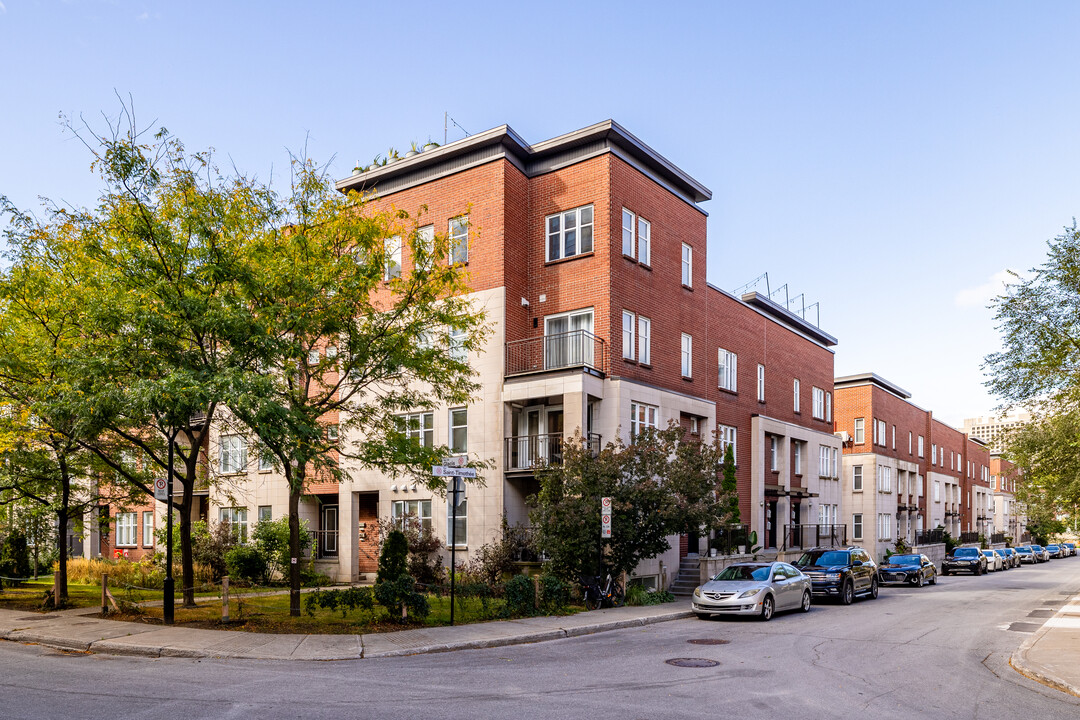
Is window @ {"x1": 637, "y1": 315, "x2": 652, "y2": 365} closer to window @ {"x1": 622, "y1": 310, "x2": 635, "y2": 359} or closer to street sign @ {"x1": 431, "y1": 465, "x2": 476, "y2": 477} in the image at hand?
window @ {"x1": 622, "y1": 310, "x2": 635, "y2": 359}

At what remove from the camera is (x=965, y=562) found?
47.9 metres

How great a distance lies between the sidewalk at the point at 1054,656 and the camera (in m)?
12.2

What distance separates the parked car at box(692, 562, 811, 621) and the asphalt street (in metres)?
2.05

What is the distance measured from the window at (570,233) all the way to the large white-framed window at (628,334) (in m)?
2.44

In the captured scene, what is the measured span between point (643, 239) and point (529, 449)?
26.8ft

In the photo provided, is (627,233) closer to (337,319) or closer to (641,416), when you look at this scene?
(641,416)

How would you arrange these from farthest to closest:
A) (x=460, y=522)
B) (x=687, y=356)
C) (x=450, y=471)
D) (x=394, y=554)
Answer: (x=687, y=356) → (x=460, y=522) → (x=394, y=554) → (x=450, y=471)

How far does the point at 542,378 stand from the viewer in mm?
26141

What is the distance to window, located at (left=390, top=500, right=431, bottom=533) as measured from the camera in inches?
1094

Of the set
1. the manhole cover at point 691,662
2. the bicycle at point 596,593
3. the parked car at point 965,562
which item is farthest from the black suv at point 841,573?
the parked car at point 965,562

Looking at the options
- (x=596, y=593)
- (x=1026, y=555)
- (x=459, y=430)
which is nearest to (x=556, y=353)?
(x=459, y=430)

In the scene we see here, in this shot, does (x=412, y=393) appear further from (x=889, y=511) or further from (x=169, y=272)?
(x=889, y=511)

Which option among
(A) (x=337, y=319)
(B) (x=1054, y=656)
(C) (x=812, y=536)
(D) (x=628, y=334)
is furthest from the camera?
(C) (x=812, y=536)

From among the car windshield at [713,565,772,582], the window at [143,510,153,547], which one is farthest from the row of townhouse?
the window at [143,510,153,547]
